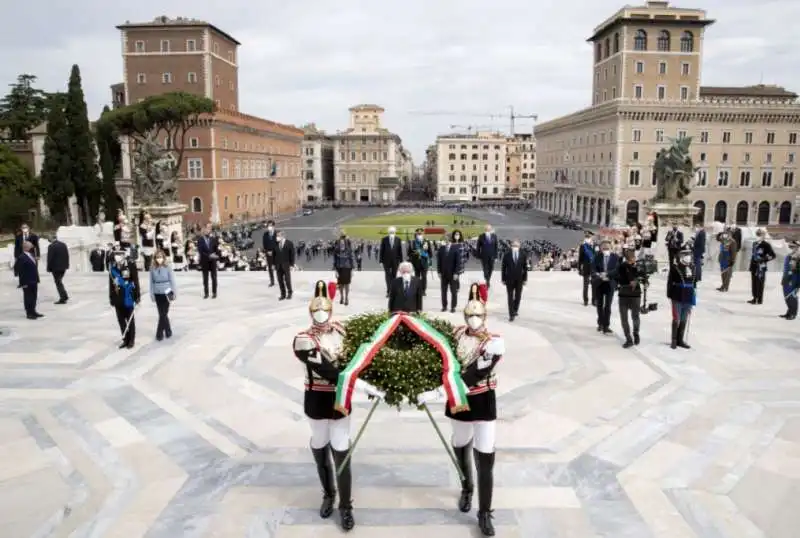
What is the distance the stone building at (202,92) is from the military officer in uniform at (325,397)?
52126 millimetres

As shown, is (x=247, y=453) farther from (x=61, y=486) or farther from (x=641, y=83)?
(x=641, y=83)

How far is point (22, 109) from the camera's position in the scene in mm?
59281

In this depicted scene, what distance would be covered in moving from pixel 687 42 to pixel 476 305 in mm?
67300

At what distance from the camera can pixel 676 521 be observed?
4910 mm

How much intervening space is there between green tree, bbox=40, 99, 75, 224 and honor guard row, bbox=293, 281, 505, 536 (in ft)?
146

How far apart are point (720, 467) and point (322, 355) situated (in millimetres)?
3950

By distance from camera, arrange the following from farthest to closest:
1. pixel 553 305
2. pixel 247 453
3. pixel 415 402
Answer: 1. pixel 553 305
2. pixel 247 453
3. pixel 415 402

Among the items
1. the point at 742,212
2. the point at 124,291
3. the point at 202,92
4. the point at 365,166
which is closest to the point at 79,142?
the point at 202,92

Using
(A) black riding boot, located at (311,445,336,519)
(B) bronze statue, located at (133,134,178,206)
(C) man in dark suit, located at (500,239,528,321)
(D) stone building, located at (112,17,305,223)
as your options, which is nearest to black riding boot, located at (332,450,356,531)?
(A) black riding boot, located at (311,445,336,519)

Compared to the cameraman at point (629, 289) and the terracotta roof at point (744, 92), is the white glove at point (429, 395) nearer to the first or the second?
the cameraman at point (629, 289)

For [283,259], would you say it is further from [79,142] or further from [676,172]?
[79,142]

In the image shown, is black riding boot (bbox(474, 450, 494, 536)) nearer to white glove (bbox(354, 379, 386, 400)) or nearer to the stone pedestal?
white glove (bbox(354, 379, 386, 400))

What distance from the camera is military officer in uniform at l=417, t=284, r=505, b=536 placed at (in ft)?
15.0

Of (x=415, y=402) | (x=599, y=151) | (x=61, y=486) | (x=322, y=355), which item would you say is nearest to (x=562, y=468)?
(x=415, y=402)
